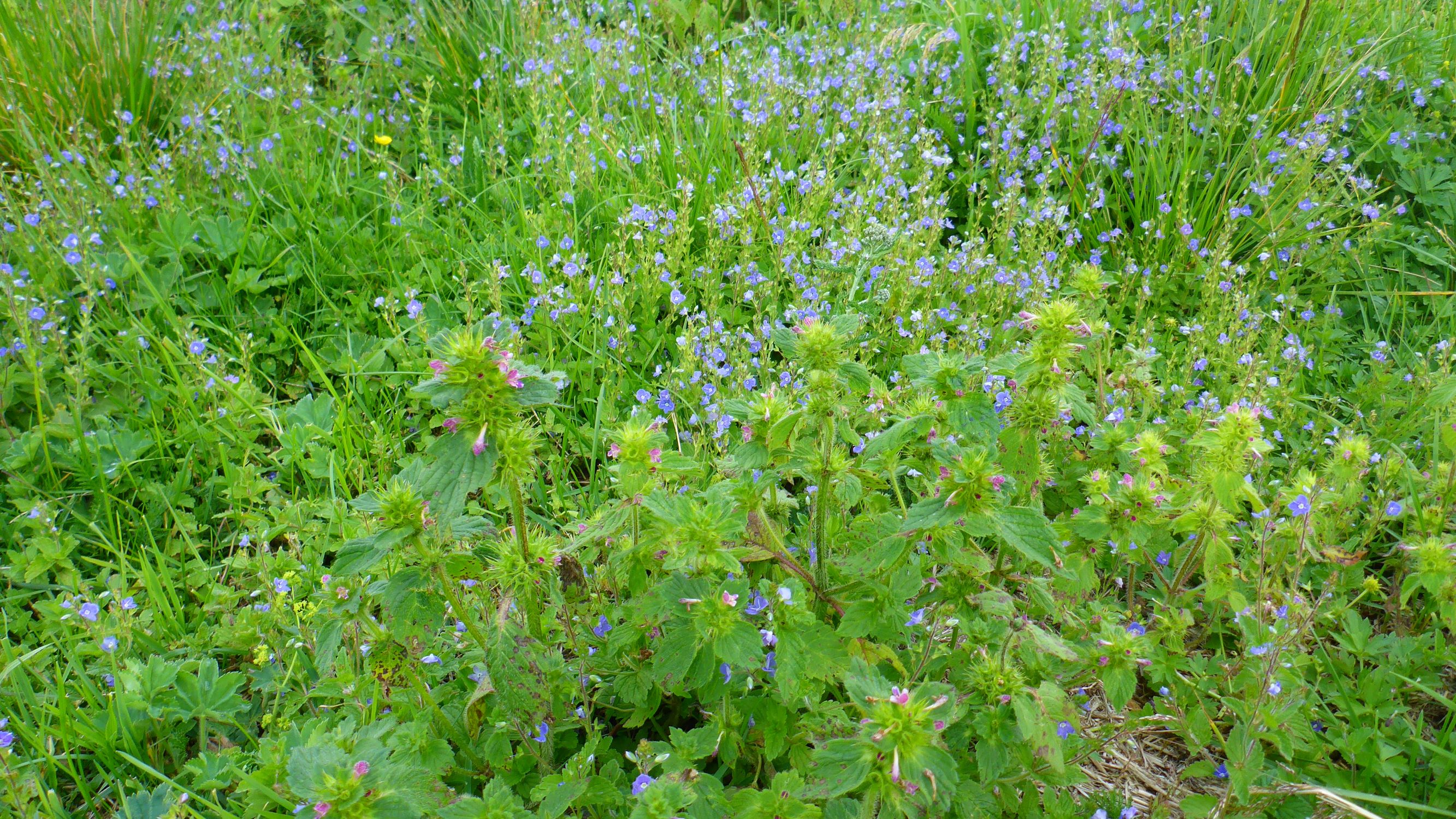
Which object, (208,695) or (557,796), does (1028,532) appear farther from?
(208,695)

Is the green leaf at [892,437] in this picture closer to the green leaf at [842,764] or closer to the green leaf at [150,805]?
the green leaf at [842,764]

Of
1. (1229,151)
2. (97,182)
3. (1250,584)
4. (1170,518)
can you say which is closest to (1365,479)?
(1250,584)

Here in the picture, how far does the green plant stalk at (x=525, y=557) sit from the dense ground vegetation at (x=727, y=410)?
0.04 feet

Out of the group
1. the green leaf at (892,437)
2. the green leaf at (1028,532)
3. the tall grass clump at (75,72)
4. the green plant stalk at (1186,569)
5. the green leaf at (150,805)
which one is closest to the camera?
the green leaf at (1028,532)

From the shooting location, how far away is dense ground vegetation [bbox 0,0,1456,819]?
1.69 meters

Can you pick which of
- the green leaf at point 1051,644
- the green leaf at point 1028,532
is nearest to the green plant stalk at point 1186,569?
the green leaf at point 1051,644

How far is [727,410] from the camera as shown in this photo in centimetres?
171

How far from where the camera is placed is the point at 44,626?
8.29 feet

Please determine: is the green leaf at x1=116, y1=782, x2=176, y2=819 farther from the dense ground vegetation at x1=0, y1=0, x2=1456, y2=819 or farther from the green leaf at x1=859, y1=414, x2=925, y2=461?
the green leaf at x1=859, y1=414, x2=925, y2=461

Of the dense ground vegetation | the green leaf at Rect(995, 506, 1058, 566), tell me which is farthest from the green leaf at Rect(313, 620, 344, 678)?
the green leaf at Rect(995, 506, 1058, 566)

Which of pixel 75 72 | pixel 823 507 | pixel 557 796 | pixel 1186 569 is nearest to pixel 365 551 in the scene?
pixel 557 796

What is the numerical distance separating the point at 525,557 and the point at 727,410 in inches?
17.5

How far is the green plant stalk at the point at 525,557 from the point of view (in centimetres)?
163

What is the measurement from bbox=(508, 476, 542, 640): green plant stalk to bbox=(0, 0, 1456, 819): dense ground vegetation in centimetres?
1
